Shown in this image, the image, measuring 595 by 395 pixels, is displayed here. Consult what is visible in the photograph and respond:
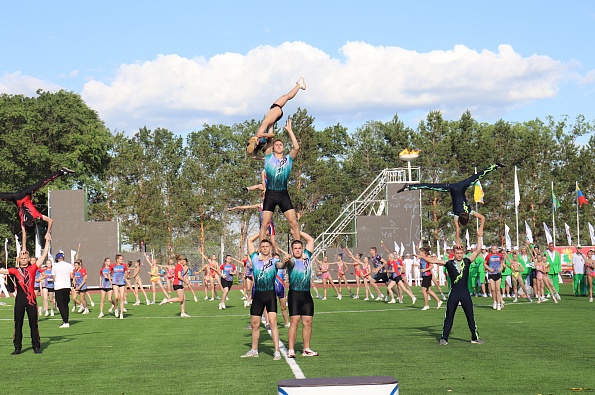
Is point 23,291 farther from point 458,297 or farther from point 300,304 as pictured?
point 458,297

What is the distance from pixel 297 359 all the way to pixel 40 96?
61.2 meters

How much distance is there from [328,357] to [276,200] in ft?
9.10

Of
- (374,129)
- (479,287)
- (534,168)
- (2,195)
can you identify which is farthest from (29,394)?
(374,129)

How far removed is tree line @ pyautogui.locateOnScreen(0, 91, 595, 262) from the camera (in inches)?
2662

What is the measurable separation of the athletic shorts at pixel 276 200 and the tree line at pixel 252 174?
5312cm

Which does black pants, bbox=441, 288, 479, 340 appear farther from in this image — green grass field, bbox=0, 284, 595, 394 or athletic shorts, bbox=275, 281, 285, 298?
athletic shorts, bbox=275, 281, 285, 298

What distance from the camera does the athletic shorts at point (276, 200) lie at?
1405 centimetres

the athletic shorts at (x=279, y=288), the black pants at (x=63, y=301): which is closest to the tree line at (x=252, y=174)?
the black pants at (x=63, y=301)

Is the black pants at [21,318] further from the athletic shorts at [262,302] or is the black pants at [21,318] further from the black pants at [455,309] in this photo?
the black pants at [455,309]

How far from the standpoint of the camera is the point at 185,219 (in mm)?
76500

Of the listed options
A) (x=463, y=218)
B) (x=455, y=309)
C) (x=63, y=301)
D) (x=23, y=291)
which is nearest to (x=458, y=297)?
(x=455, y=309)

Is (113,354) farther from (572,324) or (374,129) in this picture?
(374,129)

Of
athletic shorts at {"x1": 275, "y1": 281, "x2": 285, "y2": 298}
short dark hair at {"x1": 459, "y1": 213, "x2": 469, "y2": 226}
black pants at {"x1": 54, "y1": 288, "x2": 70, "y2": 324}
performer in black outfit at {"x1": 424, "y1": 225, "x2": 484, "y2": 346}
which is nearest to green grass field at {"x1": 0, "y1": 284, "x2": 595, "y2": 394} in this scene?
performer in black outfit at {"x1": 424, "y1": 225, "x2": 484, "y2": 346}

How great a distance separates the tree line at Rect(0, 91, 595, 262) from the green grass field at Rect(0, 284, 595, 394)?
156 feet
